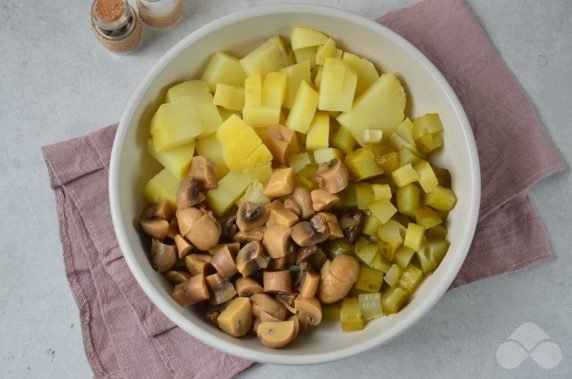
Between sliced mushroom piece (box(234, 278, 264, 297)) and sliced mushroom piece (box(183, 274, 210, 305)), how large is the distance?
72 millimetres

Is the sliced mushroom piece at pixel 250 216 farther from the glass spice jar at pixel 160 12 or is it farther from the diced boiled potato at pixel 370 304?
the glass spice jar at pixel 160 12

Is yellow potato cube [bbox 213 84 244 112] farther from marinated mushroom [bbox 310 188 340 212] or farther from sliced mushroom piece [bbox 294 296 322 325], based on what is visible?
sliced mushroom piece [bbox 294 296 322 325]

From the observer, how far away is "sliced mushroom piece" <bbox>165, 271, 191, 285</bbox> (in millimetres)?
1755

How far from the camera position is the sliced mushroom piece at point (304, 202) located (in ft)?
5.59

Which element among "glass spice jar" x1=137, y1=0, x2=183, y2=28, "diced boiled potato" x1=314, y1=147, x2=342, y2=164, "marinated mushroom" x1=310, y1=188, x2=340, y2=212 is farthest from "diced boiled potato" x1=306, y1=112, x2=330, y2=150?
"glass spice jar" x1=137, y1=0, x2=183, y2=28

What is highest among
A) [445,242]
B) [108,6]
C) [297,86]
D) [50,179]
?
[108,6]

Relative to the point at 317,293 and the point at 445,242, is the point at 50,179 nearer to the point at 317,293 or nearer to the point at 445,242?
the point at 317,293

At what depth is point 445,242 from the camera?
1.76 meters

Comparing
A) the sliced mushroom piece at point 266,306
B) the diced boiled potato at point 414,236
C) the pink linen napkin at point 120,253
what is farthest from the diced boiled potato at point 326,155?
the pink linen napkin at point 120,253

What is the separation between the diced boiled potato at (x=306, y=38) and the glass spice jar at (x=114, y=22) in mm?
457

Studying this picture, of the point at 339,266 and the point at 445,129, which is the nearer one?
the point at 339,266

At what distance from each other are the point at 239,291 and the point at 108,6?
827 mm

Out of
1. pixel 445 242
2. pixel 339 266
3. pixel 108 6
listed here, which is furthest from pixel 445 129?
pixel 108 6

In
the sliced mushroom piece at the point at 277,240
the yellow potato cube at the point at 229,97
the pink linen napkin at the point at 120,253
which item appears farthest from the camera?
the pink linen napkin at the point at 120,253
